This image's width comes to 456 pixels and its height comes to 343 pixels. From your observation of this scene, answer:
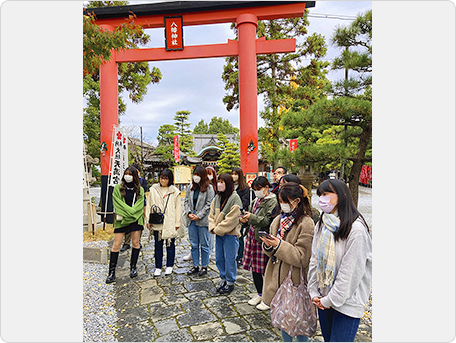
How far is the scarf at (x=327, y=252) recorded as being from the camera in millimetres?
1863

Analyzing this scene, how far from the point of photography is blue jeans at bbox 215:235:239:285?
3664mm

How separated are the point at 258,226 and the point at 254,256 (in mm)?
442

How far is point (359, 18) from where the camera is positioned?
5.64 meters

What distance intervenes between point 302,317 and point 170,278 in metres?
2.76

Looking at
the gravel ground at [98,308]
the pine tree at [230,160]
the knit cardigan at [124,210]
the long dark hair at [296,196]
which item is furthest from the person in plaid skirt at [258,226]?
the pine tree at [230,160]

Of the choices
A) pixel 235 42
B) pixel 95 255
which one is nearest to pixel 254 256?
pixel 95 255

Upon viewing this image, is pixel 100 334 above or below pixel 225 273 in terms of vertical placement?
below

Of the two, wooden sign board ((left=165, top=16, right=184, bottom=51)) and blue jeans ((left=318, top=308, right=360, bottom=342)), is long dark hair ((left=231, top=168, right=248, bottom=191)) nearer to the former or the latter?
blue jeans ((left=318, top=308, right=360, bottom=342))

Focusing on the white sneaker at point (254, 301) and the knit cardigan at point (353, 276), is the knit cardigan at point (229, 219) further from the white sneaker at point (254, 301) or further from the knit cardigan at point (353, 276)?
the knit cardigan at point (353, 276)

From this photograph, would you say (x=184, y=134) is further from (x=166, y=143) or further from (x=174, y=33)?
(x=174, y=33)

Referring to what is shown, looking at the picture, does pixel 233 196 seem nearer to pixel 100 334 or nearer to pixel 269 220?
pixel 269 220

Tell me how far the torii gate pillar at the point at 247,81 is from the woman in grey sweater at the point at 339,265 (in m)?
7.21

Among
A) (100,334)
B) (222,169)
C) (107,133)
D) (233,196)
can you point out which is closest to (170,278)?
(100,334)

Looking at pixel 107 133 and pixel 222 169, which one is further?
pixel 222 169
